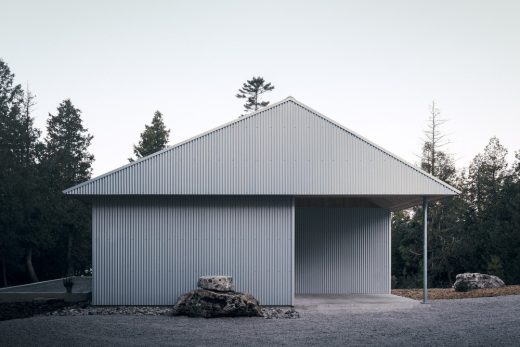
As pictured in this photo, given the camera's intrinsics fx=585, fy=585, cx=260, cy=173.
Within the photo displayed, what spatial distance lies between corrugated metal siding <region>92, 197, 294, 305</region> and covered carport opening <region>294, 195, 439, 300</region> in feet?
15.7

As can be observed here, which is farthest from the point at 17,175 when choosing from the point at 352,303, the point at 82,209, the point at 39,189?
the point at 352,303

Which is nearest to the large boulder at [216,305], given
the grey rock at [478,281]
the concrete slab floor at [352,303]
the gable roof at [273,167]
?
Result: the concrete slab floor at [352,303]

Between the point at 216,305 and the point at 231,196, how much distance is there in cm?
397

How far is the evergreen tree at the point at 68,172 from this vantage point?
3888cm

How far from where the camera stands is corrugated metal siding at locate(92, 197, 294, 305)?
18938 mm

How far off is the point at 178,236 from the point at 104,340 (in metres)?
7.02

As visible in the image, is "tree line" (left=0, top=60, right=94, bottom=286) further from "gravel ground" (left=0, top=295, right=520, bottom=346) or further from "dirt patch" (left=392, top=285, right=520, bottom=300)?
"dirt patch" (left=392, top=285, right=520, bottom=300)

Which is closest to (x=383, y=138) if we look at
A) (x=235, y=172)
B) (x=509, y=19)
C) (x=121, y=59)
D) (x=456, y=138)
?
(x=456, y=138)

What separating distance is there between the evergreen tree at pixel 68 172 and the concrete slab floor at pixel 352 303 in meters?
22.0

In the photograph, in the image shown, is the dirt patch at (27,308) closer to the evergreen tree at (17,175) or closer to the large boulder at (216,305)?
the large boulder at (216,305)

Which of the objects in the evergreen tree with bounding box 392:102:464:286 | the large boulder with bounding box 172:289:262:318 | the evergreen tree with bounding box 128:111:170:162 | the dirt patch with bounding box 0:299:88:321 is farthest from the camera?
the evergreen tree with bounding box 128:111:170:162

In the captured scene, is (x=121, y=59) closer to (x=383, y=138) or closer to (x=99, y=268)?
(x=99, y=268)

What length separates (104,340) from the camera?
12250 millimetres

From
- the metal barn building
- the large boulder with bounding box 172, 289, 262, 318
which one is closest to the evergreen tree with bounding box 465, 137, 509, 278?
the metal barn building
